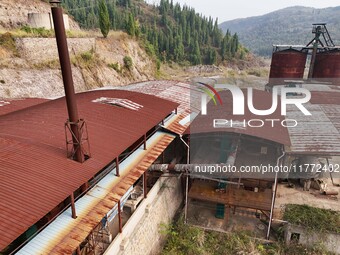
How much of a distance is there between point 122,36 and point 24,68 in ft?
89.1

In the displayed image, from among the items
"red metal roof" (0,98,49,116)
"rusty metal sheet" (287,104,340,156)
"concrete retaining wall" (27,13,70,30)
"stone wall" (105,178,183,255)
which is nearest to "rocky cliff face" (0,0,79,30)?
"concrete retaining wall" (27,13,70,30)

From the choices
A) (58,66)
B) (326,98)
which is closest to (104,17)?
(58,66)

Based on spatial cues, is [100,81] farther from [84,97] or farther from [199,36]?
[199,36]

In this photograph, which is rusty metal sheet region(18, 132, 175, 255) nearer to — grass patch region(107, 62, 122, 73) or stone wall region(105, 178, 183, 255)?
stone wall region(105, 178, 183, 255)

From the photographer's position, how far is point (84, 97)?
19.4 m

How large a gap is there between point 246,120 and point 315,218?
769cm

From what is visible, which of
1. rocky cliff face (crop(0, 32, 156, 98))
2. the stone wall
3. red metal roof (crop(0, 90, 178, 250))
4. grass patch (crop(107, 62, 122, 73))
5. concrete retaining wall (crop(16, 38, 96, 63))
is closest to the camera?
red metal roof (crop(0, 90, 178, 250))

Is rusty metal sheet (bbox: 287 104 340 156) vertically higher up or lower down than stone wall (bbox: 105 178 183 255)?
higher up

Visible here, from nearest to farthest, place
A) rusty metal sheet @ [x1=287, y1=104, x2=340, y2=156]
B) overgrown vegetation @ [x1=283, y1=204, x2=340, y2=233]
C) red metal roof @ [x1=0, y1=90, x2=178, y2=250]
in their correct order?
red metal roof @ [x1=0, y1=90, x2=178, y2=250] → overgrown vegetation @ [x1=283, y1=204, x2=340, y2=233] → rusty metal sheet @ [x1=287, y1=104, x2=340, y2=156]

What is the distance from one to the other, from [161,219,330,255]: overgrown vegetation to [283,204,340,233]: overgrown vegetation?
1.23 m

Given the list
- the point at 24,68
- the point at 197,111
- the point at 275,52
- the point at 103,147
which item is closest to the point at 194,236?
the point at 103,147

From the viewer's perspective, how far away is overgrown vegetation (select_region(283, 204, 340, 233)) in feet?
51.1

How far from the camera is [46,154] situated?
33.7 feet

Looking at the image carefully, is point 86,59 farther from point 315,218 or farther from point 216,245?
point 315,218
